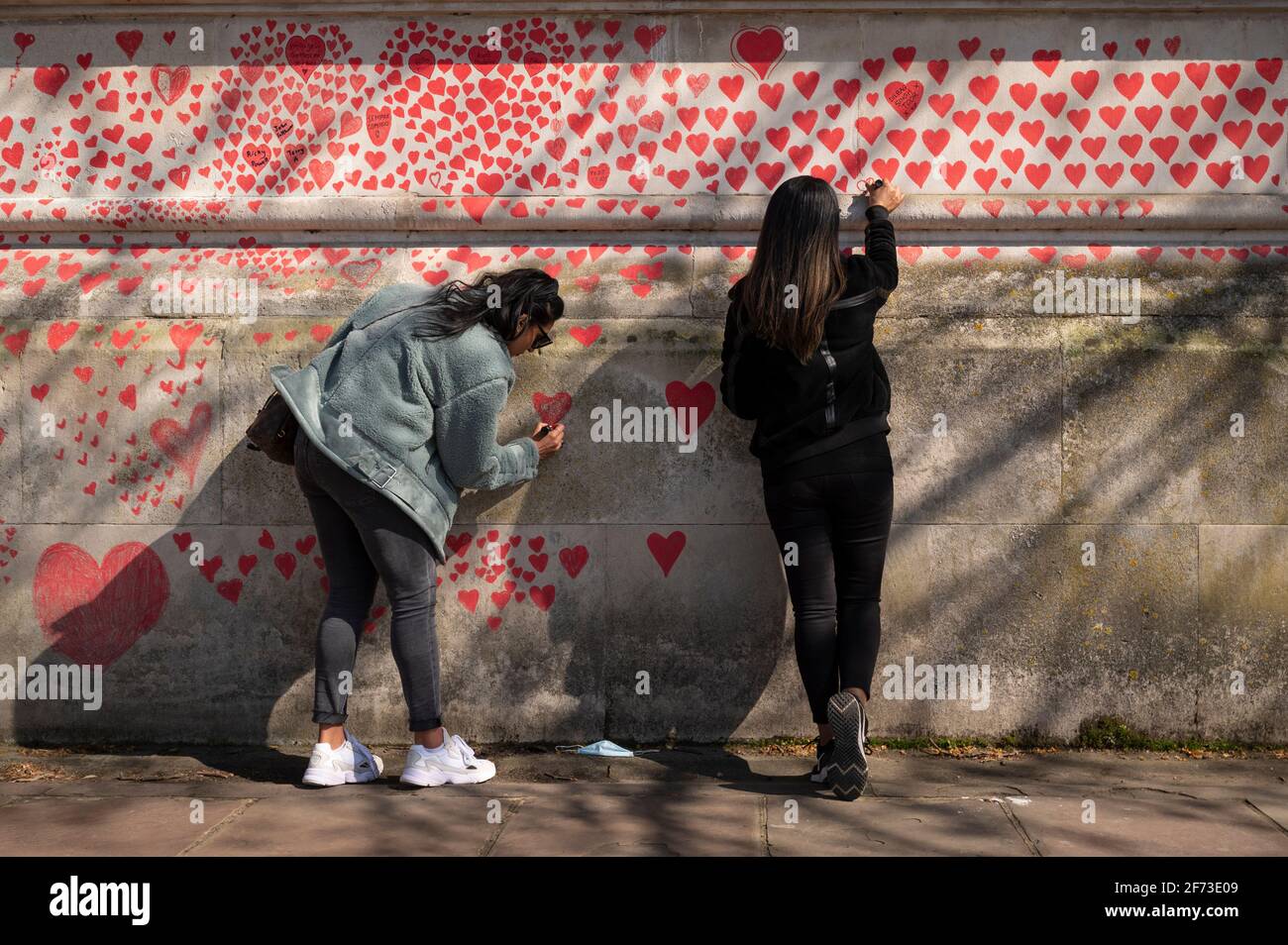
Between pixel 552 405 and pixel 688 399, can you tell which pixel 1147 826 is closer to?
pixel 688 399

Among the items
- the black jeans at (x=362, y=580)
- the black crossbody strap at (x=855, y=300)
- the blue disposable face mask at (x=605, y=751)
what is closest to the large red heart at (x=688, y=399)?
the black crossbody strap at (x=855, y=300)

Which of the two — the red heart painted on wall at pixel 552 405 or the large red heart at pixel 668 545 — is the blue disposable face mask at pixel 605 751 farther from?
the red heart painted on wall at pixel 552 405

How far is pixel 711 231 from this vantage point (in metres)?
5.27

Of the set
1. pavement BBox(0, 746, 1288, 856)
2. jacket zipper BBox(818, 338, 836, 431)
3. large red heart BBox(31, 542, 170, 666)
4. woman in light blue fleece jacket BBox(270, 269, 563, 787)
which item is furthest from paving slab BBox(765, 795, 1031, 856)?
large red heart BBox(31, 542, 170, 666)

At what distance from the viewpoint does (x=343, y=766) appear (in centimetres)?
470

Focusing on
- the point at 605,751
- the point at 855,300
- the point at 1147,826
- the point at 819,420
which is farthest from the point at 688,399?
the point at 1147,826

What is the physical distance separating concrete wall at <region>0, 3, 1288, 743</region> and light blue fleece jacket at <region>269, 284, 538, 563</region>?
63cm

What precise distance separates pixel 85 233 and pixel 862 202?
317 centimetres

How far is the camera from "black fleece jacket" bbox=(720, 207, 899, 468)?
4.59 m

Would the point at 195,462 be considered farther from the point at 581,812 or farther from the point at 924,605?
the point at 924,605

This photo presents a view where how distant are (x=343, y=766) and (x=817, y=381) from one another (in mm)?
2180

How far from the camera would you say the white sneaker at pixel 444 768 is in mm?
4645

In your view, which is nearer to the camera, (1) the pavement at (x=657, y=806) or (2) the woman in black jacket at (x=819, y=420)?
(1) the pavement at (x=657, y=806)

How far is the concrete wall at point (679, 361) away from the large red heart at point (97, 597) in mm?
13
